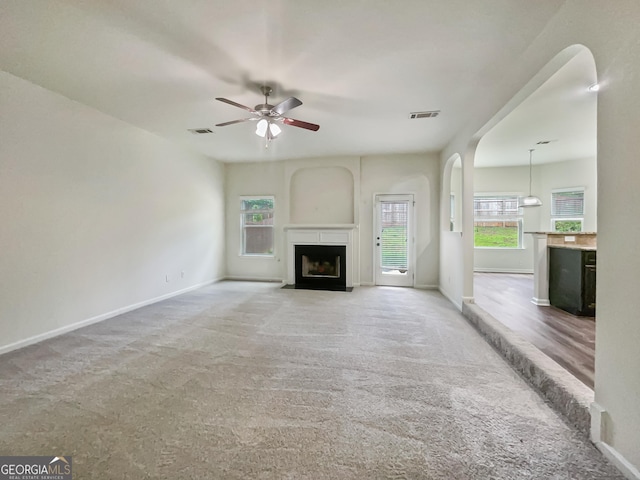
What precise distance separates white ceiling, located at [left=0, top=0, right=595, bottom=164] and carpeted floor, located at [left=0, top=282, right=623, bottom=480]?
2.83 m

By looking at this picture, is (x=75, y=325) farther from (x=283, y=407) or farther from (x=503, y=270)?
(x=503, y=270)

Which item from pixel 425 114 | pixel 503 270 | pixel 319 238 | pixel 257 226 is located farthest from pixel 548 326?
pixel 257 226

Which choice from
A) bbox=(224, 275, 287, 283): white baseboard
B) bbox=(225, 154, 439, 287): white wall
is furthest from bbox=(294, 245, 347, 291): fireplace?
bbox=(224, 275, 287, 283): white baseboard

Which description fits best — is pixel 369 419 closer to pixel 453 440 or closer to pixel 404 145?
pixel 453 440

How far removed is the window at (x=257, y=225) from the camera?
6.74 metres

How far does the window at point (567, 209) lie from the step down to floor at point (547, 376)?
5.54 metres

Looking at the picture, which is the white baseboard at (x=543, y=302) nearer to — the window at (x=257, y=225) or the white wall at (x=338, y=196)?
the white wall at (x=338, y=196)

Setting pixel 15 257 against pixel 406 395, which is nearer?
pixel 406 395

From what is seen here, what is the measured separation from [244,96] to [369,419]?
3.51 m

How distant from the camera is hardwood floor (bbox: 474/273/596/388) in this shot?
7.75ft

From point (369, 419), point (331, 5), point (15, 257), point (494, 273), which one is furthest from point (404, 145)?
point (15, 257)

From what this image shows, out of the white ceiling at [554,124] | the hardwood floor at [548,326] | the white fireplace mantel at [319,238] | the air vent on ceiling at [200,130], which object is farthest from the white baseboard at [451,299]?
the air vent on ceiling at [200,130]

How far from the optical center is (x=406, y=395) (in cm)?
207

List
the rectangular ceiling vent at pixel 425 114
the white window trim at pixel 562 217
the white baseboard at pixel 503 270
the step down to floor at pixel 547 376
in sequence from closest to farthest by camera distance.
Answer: the step down to floor at pixel 547 376, the rectangular ceiling vent at pixel 425 114, the white window trim at pixel 562 217, the white baseboard at pixel 503 270
